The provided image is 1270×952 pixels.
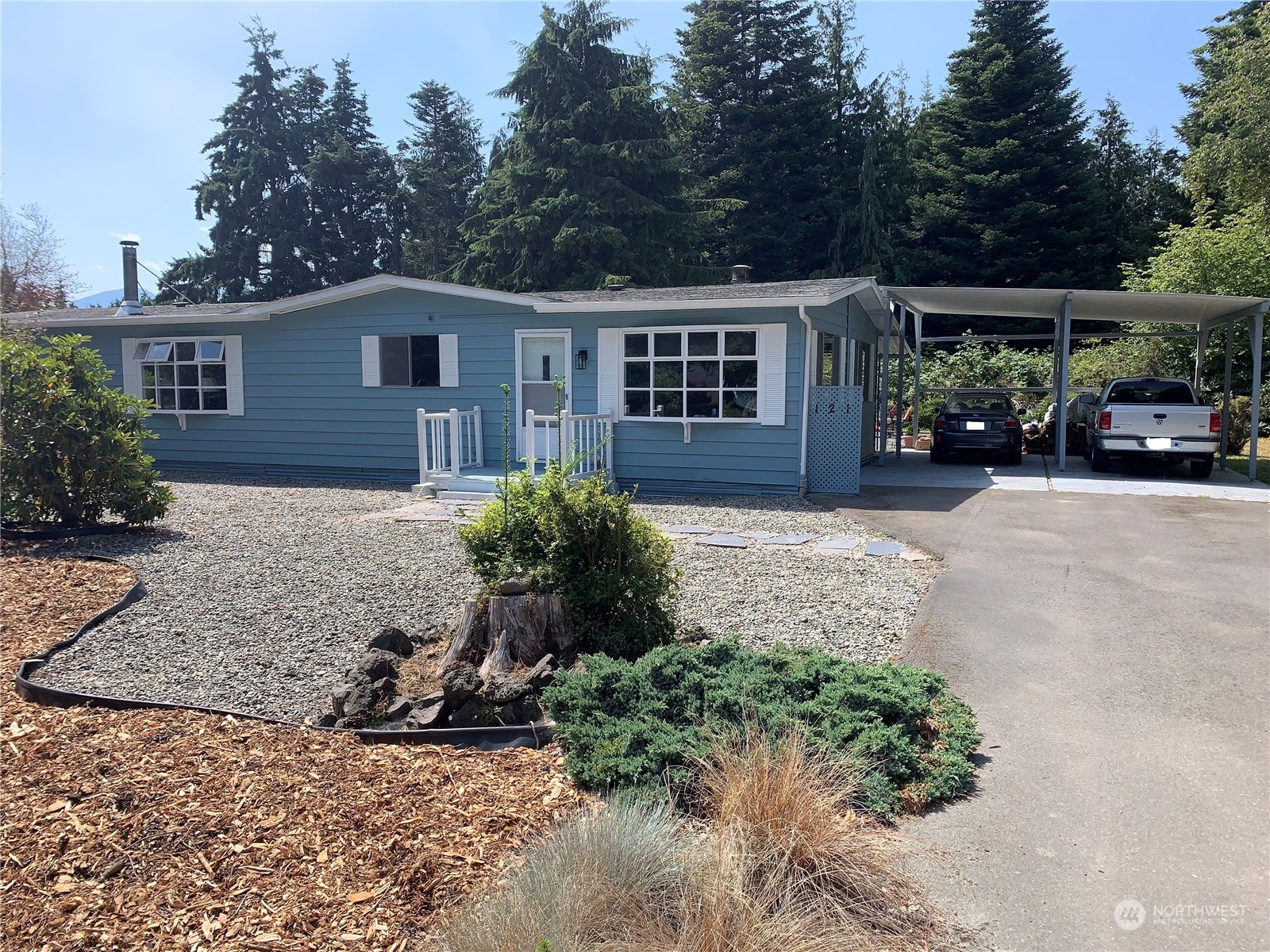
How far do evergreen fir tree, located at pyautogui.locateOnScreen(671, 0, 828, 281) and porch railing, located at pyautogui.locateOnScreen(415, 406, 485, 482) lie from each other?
1963 centimetres

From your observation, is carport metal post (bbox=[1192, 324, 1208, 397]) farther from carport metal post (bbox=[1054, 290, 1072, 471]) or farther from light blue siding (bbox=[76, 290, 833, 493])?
light blue siding (bbox=[76, 290, 833, 493])

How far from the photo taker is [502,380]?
41.6 feet

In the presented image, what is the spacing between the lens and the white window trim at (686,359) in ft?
37.8

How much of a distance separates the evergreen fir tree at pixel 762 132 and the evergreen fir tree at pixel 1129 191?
945 centimetres

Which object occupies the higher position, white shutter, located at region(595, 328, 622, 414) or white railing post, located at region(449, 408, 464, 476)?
white shutter, located at region(595, 328, 622, 414)

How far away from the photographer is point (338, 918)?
260 cm

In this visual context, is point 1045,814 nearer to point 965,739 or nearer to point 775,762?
point 965,739

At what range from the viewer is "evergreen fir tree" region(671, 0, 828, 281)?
30812 mm

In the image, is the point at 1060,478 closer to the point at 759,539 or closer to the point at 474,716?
the point at 759,539

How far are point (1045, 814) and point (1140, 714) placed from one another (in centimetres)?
130

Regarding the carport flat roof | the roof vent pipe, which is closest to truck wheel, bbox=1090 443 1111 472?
the carport flat roof

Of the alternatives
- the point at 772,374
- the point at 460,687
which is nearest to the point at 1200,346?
the point at 772,374

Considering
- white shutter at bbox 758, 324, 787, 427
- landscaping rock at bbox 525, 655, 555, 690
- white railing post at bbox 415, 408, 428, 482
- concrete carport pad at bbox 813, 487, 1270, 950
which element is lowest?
concrete carport pad at bbox 813, 487, 1270, 950

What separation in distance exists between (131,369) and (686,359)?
943 centimetres
